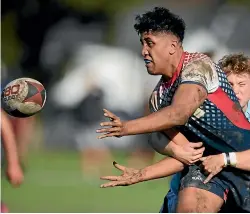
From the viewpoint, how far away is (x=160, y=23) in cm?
559

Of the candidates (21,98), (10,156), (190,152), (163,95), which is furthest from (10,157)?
(190,152)

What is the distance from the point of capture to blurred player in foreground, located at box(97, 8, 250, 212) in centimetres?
545

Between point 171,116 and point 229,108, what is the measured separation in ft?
1.81

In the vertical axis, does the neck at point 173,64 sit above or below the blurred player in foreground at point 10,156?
above

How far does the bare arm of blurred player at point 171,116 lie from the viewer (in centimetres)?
498

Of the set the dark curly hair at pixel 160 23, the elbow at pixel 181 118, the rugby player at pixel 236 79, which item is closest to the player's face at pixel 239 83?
the rugby player at pixel 236 79

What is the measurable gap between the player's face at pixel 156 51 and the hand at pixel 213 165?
0.64 metres

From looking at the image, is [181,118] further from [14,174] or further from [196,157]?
[14,174]

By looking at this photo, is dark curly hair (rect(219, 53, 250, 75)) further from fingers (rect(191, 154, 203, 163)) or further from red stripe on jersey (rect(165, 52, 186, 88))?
fingers (rect(191, 154, 203, 163))

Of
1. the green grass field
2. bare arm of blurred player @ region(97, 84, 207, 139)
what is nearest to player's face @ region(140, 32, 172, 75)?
bare arm of blurred player @ region(97, 84, 207, 139)

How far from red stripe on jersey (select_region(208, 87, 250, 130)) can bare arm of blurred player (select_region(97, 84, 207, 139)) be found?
164 millimetres

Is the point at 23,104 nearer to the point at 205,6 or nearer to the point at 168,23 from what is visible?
the point at 168,23

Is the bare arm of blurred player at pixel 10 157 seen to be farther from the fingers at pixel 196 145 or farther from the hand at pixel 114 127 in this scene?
the hand at pixel 114 127

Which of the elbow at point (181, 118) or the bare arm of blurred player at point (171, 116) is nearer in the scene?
the bare arm of blurred player at point (171, 116)
